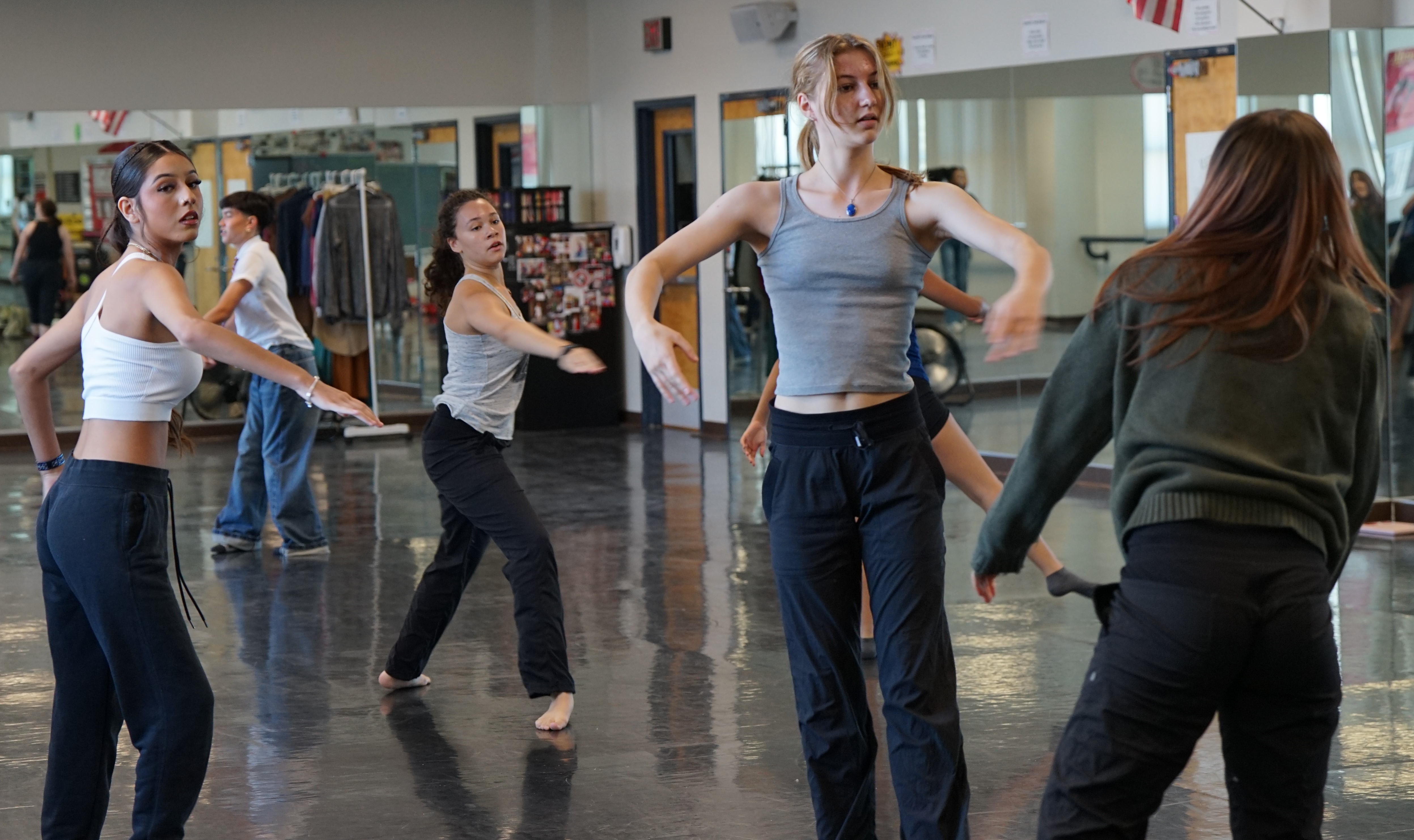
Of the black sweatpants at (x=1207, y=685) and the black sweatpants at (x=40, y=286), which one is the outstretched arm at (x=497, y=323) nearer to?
the black sweatpants at (x=1207, y=685)

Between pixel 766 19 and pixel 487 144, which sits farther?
pixel 487 144

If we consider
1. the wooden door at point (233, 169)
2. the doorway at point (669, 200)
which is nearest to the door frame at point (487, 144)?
the doorway at point (669, 200)

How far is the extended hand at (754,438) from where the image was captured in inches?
183

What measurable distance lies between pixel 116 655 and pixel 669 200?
10649mm

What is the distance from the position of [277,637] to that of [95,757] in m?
2.89

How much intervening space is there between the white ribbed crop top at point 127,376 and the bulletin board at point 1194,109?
22.0ft

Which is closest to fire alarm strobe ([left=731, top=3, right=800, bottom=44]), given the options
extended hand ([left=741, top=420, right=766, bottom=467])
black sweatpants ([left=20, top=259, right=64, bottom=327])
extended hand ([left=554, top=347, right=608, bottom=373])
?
black sweatpants ([left=20, top=259, right=64, bottom=327])

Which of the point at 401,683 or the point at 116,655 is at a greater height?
the point at 116,655

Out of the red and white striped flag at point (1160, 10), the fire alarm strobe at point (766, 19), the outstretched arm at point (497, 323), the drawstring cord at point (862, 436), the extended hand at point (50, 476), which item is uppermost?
the fire alarm strobe at point (766, 19)

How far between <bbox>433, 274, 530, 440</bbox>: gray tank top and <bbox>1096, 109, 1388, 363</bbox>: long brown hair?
3.05 meters

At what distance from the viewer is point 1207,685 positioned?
7.69 ft

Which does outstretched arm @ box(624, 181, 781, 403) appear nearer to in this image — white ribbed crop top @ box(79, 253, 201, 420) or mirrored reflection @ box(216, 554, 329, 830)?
white ribbed crop top @ box(79, 253, 201, 420)

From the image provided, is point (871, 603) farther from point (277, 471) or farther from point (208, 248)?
point (208, 248)

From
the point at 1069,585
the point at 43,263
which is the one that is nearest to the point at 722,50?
the point at 43,263
